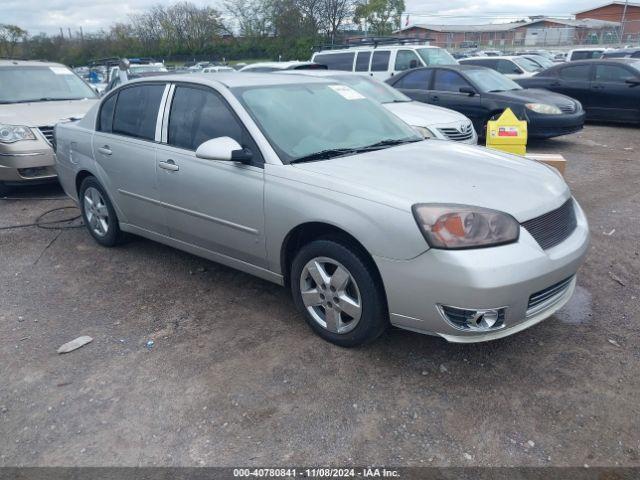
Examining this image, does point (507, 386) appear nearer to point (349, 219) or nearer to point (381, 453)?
point (381, 453)

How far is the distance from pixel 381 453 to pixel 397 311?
78 centimetres

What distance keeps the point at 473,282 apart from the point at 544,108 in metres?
7.93

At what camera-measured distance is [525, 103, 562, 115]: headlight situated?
9.46m

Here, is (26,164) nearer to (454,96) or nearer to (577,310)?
(577,310)

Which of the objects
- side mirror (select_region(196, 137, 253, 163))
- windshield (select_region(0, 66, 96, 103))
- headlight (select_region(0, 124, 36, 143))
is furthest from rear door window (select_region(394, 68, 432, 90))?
side mirror (select_region(196, 137, 253, 163))

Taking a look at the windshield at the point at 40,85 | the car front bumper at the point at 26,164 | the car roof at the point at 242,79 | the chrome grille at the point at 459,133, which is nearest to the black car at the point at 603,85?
the chrome grille at the point at 459,133

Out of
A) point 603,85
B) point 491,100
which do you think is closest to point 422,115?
point 491,100

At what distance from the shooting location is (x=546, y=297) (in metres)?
3.08

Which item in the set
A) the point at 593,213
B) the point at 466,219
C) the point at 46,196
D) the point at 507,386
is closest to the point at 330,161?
the point at 466,219

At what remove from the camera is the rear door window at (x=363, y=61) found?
1341 centimetres

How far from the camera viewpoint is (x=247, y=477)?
244cm

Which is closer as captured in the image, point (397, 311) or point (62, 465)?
point (62, 465)

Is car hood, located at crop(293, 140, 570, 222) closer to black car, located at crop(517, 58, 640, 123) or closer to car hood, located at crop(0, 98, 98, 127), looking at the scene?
car hood, located at crop(0, 98, 98, 127)

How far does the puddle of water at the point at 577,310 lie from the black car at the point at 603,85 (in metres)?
9.38
